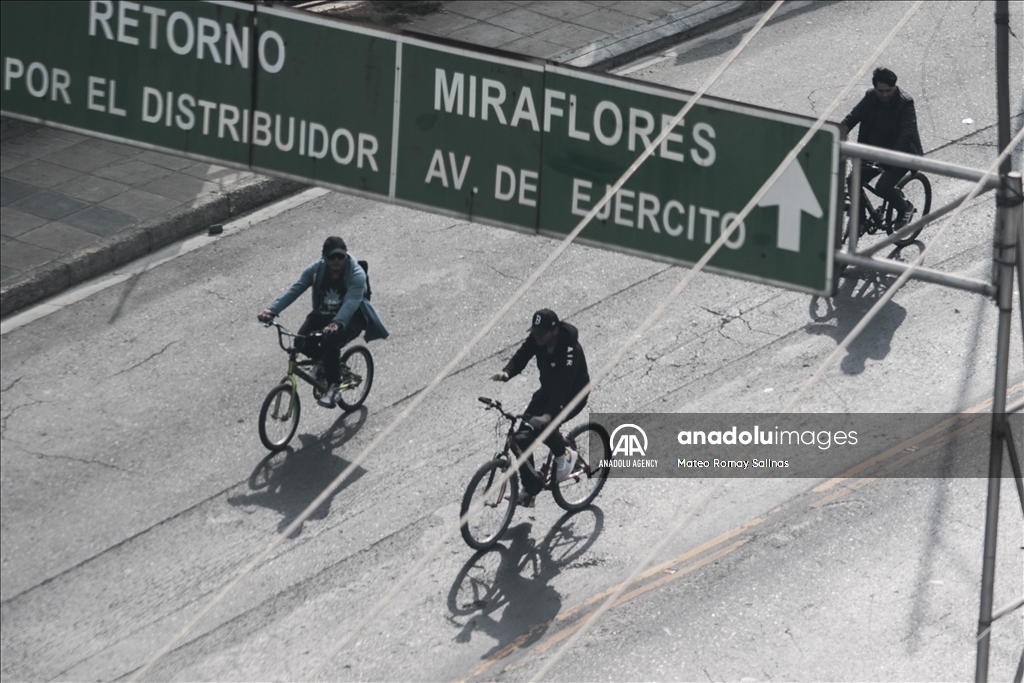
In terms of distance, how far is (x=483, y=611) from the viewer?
917 cm

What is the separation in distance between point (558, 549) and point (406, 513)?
1.22m

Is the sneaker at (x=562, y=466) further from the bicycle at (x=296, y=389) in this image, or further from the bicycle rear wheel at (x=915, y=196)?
the bicycle rear wheel at (x=915, y=196)

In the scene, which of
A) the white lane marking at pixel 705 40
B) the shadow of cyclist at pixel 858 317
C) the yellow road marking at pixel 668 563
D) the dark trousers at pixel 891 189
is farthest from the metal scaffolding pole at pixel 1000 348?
the white lane marking at pixel 705 40

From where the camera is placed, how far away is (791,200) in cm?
600

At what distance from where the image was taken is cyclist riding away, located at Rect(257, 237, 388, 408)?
10875 millimetres

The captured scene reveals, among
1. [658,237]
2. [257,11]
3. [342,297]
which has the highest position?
[257,11]

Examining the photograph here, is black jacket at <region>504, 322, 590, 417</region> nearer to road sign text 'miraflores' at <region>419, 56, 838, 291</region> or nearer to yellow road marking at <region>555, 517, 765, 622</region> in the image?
yellow road marking at <region>555, 517, 765, 622</region>

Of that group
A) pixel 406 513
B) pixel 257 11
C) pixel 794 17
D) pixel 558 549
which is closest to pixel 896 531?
pixel 558 549

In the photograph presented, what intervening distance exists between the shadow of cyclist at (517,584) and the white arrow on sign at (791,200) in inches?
153

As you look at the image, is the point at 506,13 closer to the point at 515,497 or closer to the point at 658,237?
the point at 515,497

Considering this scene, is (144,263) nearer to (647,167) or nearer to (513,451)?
(513,451)

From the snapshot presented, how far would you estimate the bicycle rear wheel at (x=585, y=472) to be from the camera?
32.6 feet

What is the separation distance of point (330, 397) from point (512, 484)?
82.2 inches
